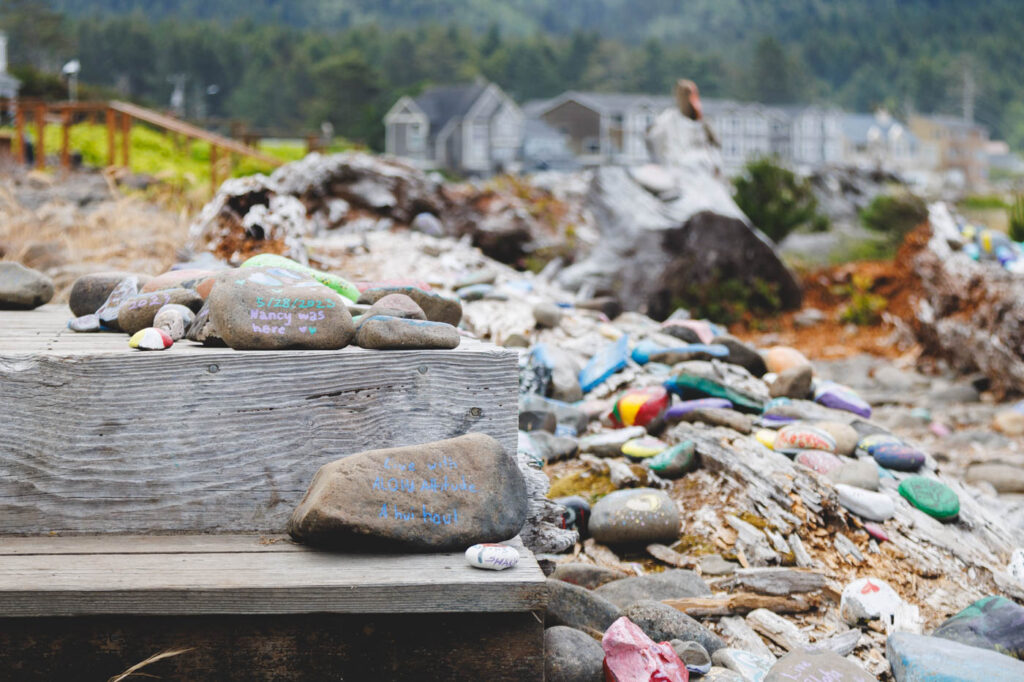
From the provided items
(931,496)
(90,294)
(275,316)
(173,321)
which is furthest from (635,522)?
(90,294)

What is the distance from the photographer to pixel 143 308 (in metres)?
2.69

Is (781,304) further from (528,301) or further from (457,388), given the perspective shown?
(457,388)

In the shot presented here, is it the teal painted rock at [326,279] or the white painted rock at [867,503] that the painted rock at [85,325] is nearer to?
the teal painted rock at [326,279]

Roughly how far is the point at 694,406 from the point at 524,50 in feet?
317

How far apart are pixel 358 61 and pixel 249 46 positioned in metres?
23.7

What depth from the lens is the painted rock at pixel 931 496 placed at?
3723 millimetres

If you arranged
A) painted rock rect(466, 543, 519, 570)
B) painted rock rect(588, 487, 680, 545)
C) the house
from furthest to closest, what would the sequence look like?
the house < painted rock rect(588, 487, 680, 545) < painted rock rect(466, 543, 519, 570)

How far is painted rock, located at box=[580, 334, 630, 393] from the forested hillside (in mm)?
53735

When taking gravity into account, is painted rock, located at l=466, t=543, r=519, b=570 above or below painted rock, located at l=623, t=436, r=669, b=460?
above

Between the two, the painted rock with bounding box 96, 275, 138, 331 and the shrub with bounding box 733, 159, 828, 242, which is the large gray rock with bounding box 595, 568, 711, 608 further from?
the shrub with bounding box 733, 159, 828, 242

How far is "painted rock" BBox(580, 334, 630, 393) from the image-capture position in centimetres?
512

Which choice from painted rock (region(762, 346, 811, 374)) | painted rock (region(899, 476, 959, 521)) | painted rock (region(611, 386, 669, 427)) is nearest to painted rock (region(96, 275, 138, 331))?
painted rock (region(611, 386, 669, 427))

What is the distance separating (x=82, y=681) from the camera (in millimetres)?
1850

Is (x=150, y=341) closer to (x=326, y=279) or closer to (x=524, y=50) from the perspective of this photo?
(x=326, y=279)
